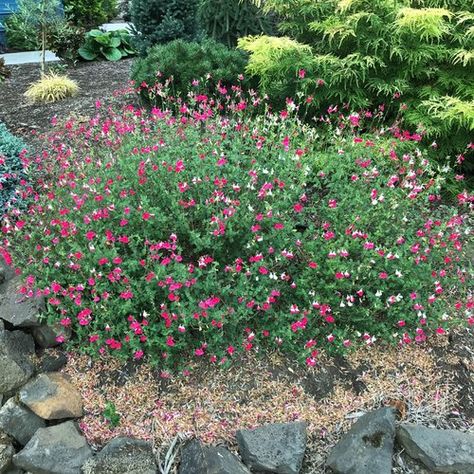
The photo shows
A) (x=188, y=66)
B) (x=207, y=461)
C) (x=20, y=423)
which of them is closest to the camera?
(x=207, y=461)

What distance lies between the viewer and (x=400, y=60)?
465 centimetres

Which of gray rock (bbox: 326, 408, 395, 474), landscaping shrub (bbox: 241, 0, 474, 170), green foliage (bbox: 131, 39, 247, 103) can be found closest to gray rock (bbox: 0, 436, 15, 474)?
gray rock (bbox: 326, 408, 395, 474)

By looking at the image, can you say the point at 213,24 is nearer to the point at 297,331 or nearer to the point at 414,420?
the point at 297,331

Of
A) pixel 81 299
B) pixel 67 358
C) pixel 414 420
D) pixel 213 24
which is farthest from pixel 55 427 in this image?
pixel 213 24

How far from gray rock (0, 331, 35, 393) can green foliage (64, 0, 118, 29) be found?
9.17 m

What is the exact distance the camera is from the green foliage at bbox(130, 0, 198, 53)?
278 inches

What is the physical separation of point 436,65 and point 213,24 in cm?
319

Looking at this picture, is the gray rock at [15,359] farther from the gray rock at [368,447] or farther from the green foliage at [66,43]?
the green foliage at [66,43]

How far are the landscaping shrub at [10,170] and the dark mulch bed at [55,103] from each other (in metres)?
0.94

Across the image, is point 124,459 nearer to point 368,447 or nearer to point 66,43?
point 368,447

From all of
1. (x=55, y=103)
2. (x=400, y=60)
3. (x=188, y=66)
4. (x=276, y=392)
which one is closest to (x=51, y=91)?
(x=55, y=103)

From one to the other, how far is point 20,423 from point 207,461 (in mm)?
1155

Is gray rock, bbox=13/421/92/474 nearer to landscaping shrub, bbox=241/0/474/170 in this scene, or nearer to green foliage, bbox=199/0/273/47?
Result: landscaping shrub, bbox=241/0/474/170

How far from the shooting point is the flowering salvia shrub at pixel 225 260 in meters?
3.03
